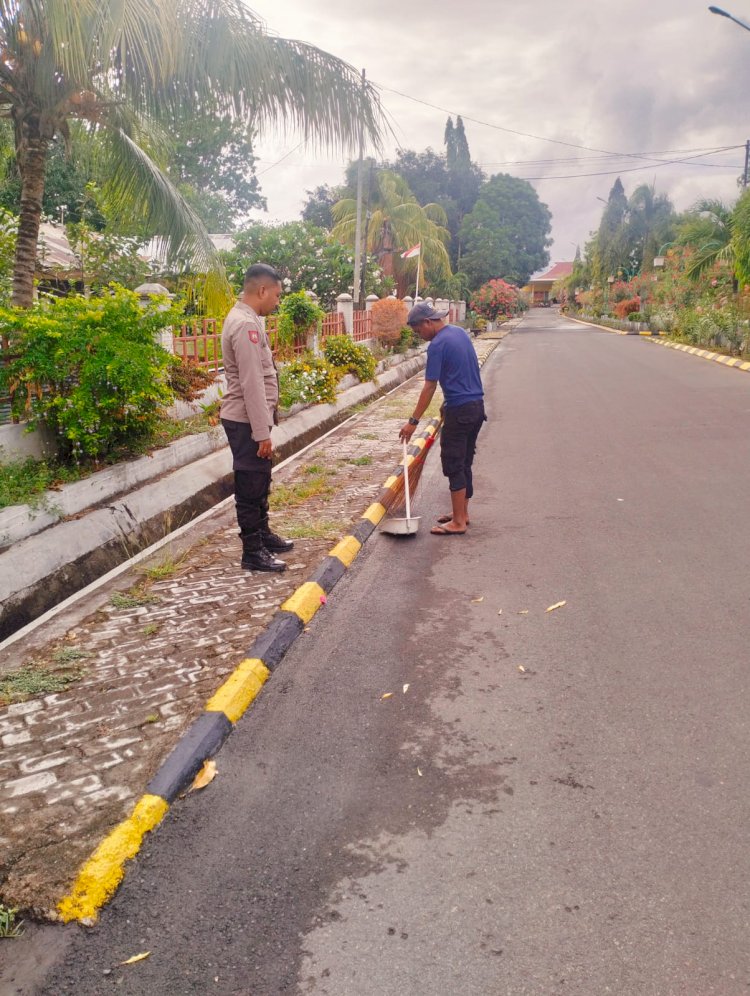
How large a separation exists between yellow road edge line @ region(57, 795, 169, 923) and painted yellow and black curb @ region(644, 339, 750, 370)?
19349 mm

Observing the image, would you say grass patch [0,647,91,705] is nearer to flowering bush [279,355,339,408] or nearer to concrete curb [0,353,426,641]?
concrete curb [0,353,426,641]

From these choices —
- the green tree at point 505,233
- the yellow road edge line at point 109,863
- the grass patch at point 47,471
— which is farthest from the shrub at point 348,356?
the green tree at point 505,233

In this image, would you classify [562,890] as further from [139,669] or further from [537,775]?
[139,669]

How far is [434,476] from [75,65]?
204 inches

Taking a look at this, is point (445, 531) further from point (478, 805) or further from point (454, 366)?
point (478, 805)

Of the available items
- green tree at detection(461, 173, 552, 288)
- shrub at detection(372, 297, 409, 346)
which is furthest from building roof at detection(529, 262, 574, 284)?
shrub at detection(372, 297, 409, 346)

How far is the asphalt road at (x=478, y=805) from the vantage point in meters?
2.24

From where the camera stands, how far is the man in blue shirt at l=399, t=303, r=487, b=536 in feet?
20.1

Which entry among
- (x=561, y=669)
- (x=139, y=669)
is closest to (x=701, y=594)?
(x=561, y=669)

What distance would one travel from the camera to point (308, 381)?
39.5 ft

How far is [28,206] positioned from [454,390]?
447 cm

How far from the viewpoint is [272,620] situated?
4.48 meters

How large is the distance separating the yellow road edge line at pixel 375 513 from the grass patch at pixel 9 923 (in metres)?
4.57

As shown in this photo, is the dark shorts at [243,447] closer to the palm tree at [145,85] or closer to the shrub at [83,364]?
the shrub at [83,364]
